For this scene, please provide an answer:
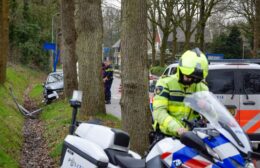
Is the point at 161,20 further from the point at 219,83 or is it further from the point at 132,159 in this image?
the point at 132,159

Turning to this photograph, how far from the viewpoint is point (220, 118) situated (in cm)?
435

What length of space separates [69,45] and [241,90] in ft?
36.7

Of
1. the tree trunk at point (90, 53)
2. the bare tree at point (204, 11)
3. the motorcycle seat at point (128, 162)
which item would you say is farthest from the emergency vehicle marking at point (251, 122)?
the bare tree at point (204, 11)

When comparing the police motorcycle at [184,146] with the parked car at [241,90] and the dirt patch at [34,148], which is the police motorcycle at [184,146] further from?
the parked car at [241,90]

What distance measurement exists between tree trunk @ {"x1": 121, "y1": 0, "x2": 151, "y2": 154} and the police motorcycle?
258 cm

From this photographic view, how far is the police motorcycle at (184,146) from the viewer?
162 inches

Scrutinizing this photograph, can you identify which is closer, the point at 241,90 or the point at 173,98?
the point at 173,98

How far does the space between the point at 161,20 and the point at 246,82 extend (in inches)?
1387

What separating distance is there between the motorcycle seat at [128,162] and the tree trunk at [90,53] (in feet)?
30.9

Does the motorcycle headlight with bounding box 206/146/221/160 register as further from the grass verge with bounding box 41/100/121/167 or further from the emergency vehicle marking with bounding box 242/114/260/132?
the emergency vehicle marking with bounding box 242/114/260/132

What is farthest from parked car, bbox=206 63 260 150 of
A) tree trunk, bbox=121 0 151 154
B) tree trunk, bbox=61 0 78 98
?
tree trunk, bbox=61 0 78 98

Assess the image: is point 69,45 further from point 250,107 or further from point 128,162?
point 128,162

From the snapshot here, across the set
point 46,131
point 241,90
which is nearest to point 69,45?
point 46,131

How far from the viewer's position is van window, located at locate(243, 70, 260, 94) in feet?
34.6
